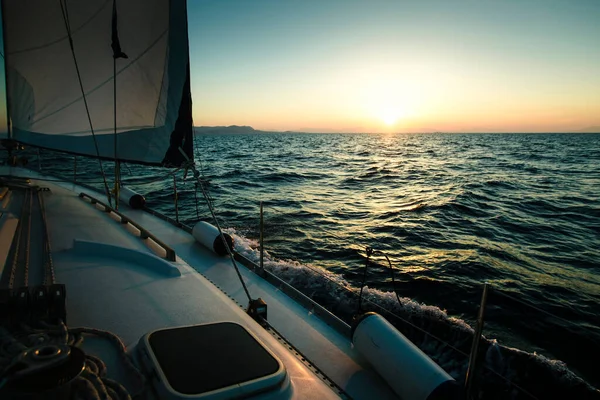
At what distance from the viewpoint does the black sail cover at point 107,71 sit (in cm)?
392

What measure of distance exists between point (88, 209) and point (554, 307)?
379 inches

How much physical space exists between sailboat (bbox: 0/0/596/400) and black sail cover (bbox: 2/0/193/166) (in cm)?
2

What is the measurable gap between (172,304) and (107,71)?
2.97 metres

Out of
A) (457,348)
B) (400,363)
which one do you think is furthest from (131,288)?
(457,348)

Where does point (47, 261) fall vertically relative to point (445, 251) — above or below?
above

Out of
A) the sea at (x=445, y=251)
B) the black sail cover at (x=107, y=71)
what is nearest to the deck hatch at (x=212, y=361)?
the sea at (x=445, y=251)

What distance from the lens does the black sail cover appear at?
12.9ft

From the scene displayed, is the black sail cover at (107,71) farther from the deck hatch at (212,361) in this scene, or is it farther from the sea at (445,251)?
the deck hatch at (212,361)

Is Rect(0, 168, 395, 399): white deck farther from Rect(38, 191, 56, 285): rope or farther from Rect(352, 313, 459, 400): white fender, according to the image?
Rect(352, 313, 459, 400): white fender

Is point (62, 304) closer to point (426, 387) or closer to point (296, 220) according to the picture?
point (426, 387)

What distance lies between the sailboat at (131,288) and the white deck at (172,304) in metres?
0.02

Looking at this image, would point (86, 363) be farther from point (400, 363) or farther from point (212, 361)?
point (400, 363)

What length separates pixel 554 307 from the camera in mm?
7109

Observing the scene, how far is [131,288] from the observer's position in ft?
12.3
